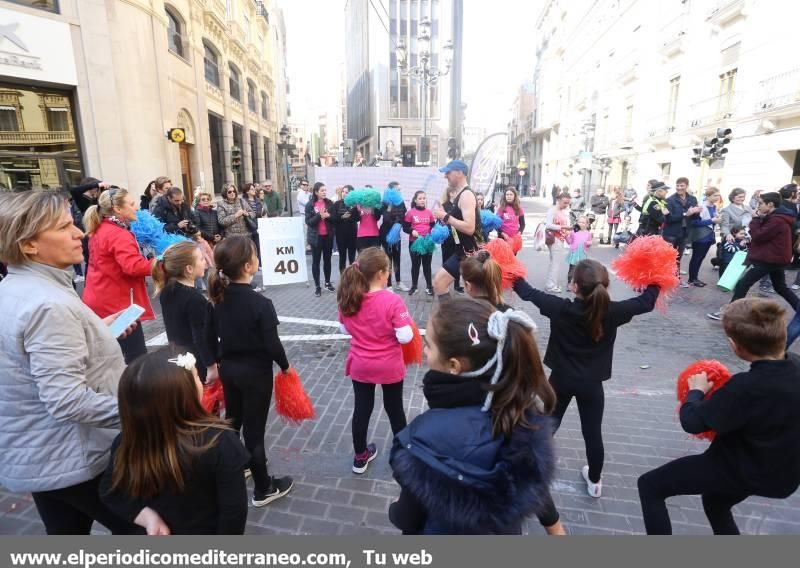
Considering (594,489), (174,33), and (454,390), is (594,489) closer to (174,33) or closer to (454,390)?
(454,390)

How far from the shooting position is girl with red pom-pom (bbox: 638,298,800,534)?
175 centimetres

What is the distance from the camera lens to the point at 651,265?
2.77 metres

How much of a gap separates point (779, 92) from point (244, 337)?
2213 cm

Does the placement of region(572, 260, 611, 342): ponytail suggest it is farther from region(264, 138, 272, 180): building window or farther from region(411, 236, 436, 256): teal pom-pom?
region(264, 138, 272, 180): building window

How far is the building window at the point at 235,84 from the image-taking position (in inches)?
952

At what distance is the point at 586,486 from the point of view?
296 centimetres

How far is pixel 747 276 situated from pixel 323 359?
6.06 meters

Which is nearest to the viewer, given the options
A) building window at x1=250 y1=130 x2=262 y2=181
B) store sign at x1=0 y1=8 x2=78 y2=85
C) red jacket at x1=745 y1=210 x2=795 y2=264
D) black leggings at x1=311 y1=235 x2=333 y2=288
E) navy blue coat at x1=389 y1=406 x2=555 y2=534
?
navy blue coat at x1=389 y1=406 x2=555 y2=534

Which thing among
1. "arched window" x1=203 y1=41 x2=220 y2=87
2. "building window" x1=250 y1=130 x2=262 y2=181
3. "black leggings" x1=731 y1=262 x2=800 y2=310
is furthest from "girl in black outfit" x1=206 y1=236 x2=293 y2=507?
"building window" x1=250 y1=130 x2=262 y2=181

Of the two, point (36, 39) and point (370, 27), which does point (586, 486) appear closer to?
point (36, 39)

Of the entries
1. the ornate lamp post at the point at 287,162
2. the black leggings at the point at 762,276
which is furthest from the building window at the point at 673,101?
the black leggings at the point at 762,276

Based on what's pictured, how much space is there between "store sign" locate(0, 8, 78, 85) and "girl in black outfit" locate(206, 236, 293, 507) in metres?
12.2

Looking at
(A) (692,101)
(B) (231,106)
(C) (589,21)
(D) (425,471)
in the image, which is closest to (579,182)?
(C) (589,21)

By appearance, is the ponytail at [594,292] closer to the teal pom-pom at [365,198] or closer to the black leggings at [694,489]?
the black leggings at [694,489]
